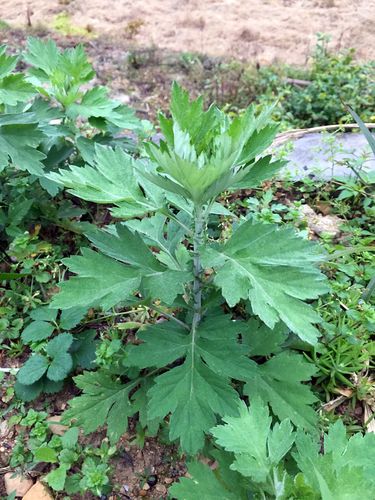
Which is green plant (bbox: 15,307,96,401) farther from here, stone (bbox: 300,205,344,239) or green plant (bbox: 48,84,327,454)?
stone (bbox: 300,205,344,239)

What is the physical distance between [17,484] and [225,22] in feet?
19.3

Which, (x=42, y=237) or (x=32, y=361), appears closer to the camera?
(x=32, y=361)

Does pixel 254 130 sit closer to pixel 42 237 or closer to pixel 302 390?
pixel 302 390

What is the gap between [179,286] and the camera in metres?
1.47

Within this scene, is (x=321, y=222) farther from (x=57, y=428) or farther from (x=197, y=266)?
(x=57, y=428)

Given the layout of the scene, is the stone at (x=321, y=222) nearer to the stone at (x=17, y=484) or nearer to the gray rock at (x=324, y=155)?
the gray rock at (x=324, y=155)

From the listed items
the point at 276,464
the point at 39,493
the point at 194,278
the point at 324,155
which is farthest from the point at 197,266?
the point at 324,155

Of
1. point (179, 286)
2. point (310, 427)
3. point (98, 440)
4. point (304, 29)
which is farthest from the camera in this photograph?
point (304, 29)

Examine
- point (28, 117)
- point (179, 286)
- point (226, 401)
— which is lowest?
point (226, 401)

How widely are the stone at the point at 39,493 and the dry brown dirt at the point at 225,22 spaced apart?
16.1 ft

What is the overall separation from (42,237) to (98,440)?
3.63 feet

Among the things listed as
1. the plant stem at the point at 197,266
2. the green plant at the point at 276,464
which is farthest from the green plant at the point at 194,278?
the green plant at the point at 276,464

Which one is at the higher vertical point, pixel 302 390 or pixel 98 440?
pixel 302 390

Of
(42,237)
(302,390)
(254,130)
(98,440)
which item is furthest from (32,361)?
(254,130)
